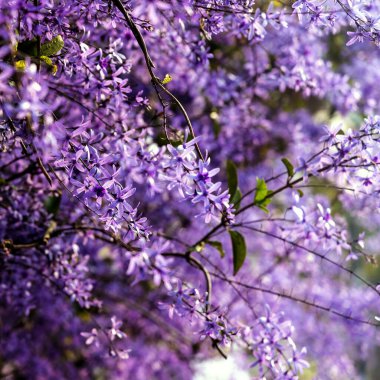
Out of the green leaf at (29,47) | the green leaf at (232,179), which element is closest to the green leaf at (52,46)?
the green leaf at (29,47)

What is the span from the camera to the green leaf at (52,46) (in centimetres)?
112

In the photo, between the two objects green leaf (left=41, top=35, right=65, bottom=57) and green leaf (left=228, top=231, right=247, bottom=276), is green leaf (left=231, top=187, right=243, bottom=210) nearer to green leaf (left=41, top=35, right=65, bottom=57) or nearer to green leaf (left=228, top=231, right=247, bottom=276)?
green leaf (left=228, top=231, right=247, bottom=276)

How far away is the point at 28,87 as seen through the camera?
0.70 metres

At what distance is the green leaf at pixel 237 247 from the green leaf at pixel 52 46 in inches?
22.4

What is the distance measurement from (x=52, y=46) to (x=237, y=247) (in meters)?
0.62

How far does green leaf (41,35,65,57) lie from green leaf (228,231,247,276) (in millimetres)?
569

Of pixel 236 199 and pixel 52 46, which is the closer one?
pixel 52 46

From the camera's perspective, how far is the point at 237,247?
4.52 feet

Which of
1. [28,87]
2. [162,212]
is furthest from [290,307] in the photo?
[28,87]

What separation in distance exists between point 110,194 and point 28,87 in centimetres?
37

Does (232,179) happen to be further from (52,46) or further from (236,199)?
(52,46)

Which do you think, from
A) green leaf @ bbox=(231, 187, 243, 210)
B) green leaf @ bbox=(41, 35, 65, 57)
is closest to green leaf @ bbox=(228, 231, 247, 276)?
green leaf @ bbox=(231, 187, 243, 210)

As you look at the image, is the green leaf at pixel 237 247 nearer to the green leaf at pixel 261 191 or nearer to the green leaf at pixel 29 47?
the green leaf at pixel 261 191

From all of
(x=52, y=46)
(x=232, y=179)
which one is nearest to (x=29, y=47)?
(x=52, y=46)
